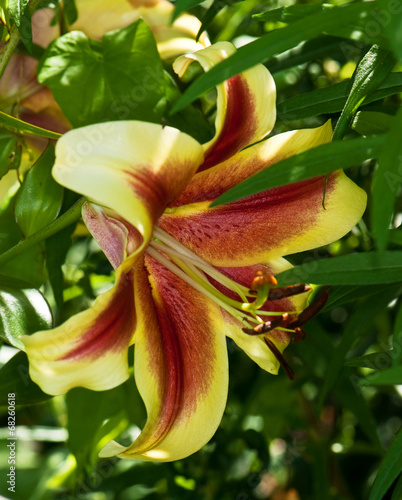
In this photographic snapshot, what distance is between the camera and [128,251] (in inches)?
28.0

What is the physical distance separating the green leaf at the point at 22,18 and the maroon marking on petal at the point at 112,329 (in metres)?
0.24

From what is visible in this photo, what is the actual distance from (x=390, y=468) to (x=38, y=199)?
0.42m

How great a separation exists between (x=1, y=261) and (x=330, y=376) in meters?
0.41

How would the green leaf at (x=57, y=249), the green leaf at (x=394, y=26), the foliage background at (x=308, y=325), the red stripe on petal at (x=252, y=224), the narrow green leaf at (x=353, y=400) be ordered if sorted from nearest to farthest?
1. the green leaf at (x=394, y=26)
2. the foliage background at (x=308, y=325)
3. the red stripe on petal at (x=252, y=224)
4. the green leaf at (x=57, y=249)
5. the narrow green leaf at (x=353, y=400)

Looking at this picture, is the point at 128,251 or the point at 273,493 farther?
the point at 273,493

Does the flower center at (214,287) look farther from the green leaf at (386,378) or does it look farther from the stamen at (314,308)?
the green leaf at (386,378)

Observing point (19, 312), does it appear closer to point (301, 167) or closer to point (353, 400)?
point (301, 167)

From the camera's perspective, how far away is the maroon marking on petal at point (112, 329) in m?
0.65

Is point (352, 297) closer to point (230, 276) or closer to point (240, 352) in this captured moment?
point (230, 276)

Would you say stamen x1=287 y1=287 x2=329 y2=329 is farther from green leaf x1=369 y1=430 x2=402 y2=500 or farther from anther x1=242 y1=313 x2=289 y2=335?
green leaf x1=369 y1=430 x2=402 y2=500

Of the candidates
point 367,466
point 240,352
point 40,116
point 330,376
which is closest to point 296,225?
point 330,376

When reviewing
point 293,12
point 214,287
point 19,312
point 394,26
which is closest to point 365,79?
point 293,12

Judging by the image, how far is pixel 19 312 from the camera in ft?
2.64

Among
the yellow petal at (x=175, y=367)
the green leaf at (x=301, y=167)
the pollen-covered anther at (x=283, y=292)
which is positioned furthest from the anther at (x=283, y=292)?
the green leaf at (x=301, y=167)
